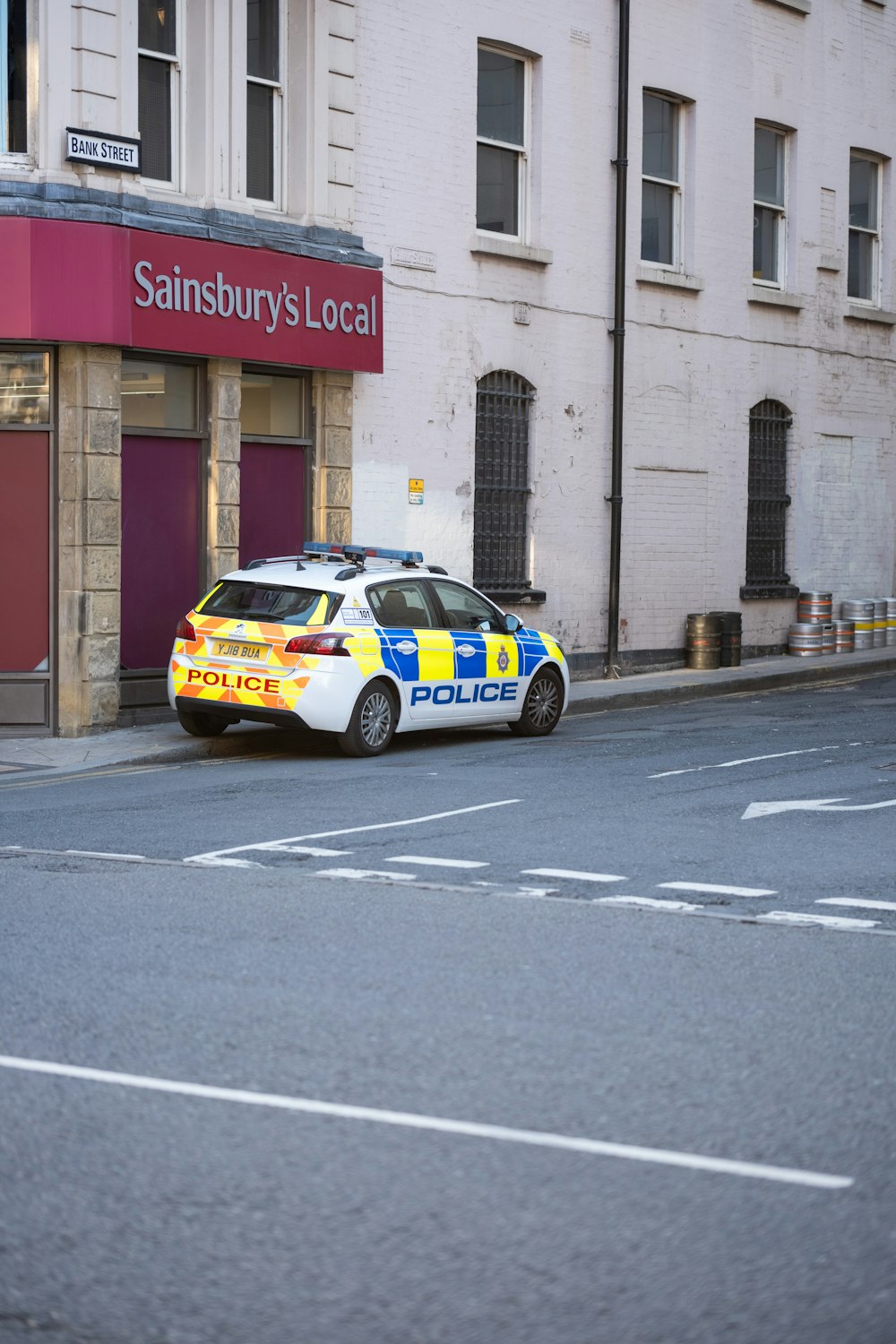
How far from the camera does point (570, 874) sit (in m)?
9.37

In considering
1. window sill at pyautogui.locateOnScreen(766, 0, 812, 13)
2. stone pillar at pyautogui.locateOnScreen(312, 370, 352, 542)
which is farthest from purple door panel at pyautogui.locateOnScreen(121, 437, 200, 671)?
window sill at pyautogui.locateOnScreen(766, 0, 812, 13)

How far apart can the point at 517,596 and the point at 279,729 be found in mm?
5492

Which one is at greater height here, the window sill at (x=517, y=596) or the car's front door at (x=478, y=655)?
A: the window sill at (x=517, y=596)

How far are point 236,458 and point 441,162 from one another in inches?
183

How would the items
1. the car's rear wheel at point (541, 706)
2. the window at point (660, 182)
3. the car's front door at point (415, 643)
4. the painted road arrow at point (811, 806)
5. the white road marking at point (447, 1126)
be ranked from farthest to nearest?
1. the window at point (660, 182)
2. the car's rear wheel at point (541, 706)
3. the car's front door at point (415, 643)
4. the painted road arrow at point (811, 806)
5. the white road marking at point (447, 1126)

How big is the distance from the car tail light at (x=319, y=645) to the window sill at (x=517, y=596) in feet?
21.9

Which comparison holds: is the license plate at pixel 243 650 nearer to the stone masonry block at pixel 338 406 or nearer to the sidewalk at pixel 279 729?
the sidewalk at pixel 279 729

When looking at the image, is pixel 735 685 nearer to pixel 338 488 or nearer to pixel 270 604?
pixel 338 488

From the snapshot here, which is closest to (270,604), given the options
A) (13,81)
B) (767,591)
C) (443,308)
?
(13,81)

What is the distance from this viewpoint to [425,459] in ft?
66.8

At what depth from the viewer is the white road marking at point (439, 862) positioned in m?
9.62

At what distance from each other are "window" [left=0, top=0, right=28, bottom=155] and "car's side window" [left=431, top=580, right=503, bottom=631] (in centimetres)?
528

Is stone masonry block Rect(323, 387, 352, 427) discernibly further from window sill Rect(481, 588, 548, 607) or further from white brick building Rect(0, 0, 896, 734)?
window sill Rect(481, 588, 548, 607)

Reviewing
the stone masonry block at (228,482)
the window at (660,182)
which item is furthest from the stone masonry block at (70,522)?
the window at (660,182)
